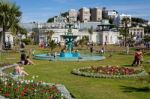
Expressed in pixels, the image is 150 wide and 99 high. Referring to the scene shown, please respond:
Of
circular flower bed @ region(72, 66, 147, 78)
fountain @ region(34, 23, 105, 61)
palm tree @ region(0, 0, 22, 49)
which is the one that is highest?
palm tree @ region(0, 0, 22, 49)

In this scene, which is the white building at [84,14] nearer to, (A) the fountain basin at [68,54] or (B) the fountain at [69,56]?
(B) the fountain at [69,56]

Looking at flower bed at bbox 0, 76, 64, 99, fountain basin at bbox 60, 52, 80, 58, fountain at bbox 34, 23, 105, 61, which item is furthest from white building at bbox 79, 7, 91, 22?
flower bed at bbox 0, 76, 64, 99

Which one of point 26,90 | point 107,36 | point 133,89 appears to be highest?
point 107,36

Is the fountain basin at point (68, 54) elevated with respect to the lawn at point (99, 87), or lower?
elevated

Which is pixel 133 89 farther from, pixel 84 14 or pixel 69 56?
pixel 84 14

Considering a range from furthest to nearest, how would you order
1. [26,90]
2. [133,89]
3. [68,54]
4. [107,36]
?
[107,36], [68,54], [133,89], [26,90]

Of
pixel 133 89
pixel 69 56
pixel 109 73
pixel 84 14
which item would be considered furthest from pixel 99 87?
pixel 84 14

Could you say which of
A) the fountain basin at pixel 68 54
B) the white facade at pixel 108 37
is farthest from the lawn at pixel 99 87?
the white facade at pixel 108 37

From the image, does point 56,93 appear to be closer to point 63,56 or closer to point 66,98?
point 66,98

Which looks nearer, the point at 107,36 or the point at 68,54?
the point at 68,54

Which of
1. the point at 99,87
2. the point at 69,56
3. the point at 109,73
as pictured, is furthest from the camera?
the point at 69,56

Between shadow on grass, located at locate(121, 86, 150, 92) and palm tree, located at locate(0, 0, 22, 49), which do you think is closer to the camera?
shadow on grass, located at locate(121, 86, 150, 92)

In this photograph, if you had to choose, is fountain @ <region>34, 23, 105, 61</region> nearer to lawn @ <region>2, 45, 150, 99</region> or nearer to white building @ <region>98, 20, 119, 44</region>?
lawn @ <region>2, 45, 150, 99</region>

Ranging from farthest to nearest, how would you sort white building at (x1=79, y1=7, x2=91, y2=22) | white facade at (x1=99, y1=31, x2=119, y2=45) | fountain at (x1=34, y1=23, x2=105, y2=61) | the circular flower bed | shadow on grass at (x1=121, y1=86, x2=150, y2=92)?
white building at (x1=79, y1=7, x2=91, y2=22) → white facade at (x1=99, y1=31, x2=119, y2=45) → fountain at (x1=34, y1=23, x2=105, y2=61) → the circular flower bed → shadow on grass at (x1=121, y1=86, x2=150, y2=92)
